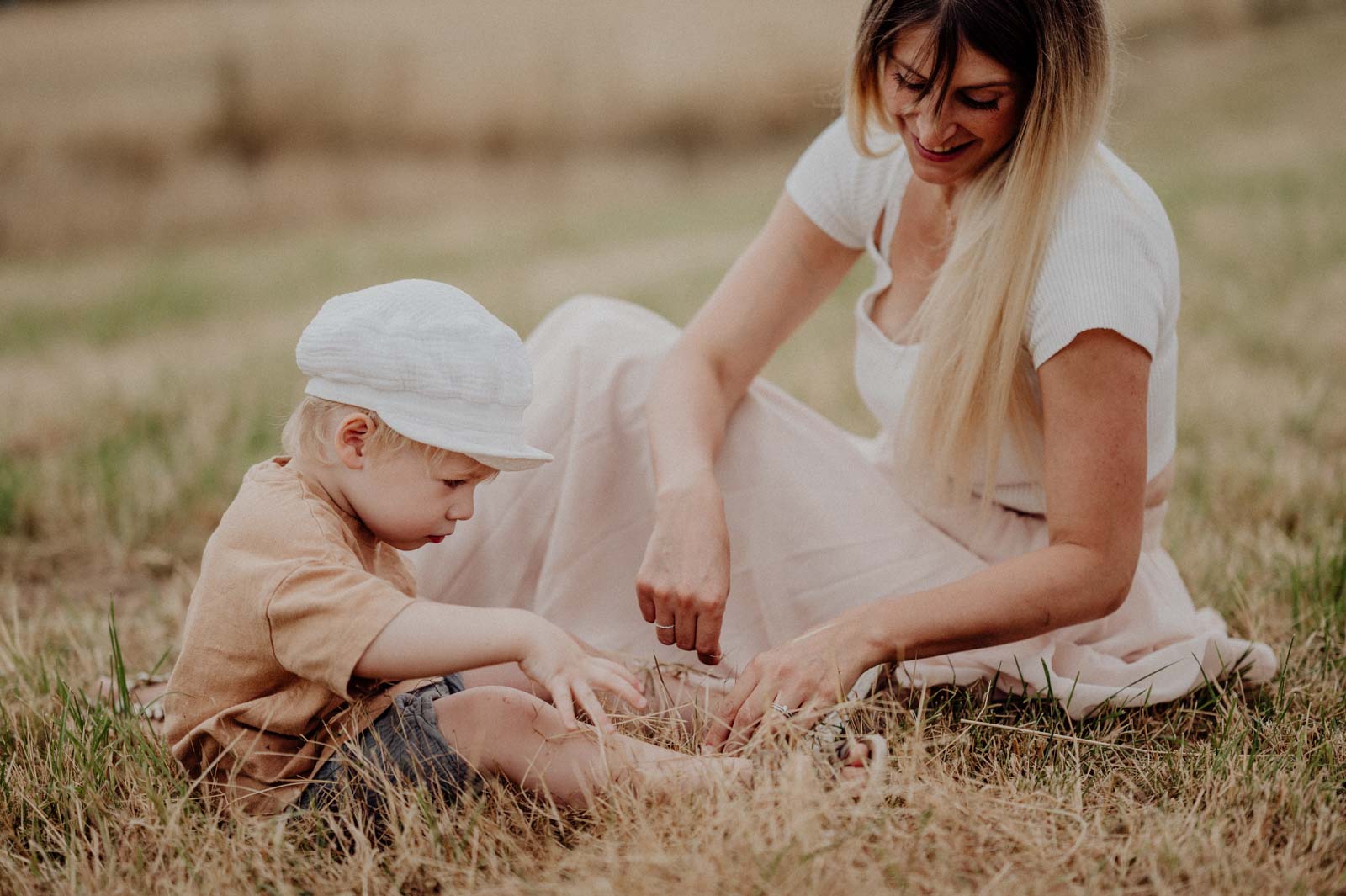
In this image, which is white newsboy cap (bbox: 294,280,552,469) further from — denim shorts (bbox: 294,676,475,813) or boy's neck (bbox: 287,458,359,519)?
denim shorts (bbox: 294,676,475,813)

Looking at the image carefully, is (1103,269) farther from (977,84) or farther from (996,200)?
(977,84)

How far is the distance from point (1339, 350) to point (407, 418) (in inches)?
174

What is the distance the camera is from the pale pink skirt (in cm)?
211

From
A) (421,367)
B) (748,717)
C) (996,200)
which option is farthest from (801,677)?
(996,200)

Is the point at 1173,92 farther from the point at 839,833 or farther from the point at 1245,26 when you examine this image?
the point at 839,833

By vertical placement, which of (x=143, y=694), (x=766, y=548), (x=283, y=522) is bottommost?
(x=143, y=694)

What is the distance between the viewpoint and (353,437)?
171 centimetres

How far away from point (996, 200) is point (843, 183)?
0.44m

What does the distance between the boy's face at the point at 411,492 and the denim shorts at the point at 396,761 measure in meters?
0.28

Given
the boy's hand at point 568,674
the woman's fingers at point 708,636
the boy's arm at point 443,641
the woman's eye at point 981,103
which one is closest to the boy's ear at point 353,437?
the boy's arm at point 443,641

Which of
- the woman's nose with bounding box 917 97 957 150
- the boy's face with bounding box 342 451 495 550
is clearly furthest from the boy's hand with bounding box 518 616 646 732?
the woman's nose with bounding box 917 97 957 150

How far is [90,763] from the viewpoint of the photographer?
6.04 feet

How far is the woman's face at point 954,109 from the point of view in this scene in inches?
71.3

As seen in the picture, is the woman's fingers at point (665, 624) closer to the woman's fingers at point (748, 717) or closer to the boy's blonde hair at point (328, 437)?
the woman's fingers at point (748, 717)
